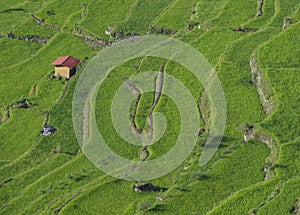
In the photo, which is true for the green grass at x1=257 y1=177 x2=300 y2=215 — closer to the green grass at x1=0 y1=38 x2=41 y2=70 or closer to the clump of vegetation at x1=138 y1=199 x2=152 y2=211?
the clump of vegetation at x1=138 y1=199 x2=152 y2=211

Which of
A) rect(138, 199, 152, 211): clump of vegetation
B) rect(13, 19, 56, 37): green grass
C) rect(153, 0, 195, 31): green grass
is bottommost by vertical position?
rect(138, 199, 152, 211): clump of vegetation

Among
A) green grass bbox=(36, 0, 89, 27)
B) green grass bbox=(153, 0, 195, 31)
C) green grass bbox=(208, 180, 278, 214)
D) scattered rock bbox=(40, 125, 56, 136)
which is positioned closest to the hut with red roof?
scattered rock bbox=(40, 125, 56, 136)

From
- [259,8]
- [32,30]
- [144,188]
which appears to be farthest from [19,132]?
[259,8]

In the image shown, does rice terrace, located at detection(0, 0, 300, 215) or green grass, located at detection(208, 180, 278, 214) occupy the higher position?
rice terrace, located at detection(0, 0, 300, 215)

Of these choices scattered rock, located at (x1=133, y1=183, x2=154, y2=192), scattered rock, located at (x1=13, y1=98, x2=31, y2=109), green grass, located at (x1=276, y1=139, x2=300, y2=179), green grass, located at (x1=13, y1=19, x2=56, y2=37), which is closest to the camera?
green grass, located at (x1=276, y1=139, x2=300, y2=179)

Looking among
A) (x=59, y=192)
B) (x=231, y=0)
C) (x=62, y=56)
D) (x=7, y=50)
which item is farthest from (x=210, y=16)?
(x=59, y=192)

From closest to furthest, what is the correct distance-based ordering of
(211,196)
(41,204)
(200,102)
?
(211,196)
(41,204)
(200,102)

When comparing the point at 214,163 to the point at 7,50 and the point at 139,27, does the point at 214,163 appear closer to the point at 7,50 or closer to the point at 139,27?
the point at 139,27

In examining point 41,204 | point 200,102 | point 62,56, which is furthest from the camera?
point 62,56
